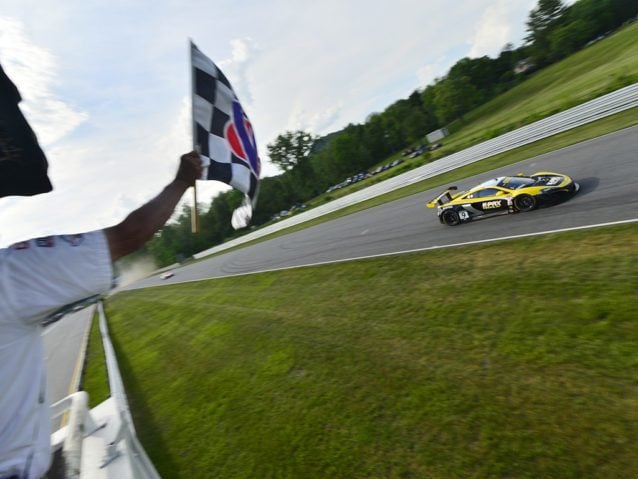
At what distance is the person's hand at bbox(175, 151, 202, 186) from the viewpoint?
5.67 ft

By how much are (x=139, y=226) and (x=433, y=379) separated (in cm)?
474

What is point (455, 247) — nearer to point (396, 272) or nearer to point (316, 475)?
point (396, 272)

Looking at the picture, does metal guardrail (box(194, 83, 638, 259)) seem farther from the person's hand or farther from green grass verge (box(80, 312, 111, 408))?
the person's hand

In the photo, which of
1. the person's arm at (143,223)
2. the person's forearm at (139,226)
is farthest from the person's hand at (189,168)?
the person's forearm at (139,226)

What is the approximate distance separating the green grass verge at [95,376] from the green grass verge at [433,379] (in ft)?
2.07

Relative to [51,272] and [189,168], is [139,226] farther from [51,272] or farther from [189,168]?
[189,168]

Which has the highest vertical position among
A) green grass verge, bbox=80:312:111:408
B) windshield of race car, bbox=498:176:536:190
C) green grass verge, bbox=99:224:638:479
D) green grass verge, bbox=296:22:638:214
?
green grass verge, bbox=296:22:638:214

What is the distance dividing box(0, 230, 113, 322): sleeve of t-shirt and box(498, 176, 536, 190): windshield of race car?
11.2m

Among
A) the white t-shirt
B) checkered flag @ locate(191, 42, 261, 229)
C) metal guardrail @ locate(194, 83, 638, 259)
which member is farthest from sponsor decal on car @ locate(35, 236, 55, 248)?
metal guardrail @ locate(194, 83, 638, 259)

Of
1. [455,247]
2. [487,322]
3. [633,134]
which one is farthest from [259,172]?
[633,134]

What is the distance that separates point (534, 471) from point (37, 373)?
4015 millimetres

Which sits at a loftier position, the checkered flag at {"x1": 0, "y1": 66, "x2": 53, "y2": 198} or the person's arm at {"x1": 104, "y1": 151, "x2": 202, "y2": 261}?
the checkered flag at {"x1": 0, "y1": 66, "x2": 53, "y2": 198}

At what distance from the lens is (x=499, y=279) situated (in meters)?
6.96

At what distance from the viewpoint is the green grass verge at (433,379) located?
3.79m
